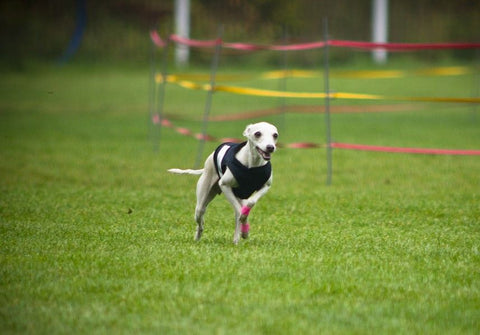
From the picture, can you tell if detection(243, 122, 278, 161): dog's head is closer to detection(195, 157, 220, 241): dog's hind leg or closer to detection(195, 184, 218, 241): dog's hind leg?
detection(195, 157, 220, 241): dog's hind leg

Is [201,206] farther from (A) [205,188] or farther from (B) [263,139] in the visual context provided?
(B) [263,139]

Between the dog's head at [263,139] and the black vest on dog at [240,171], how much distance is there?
20 centimetres

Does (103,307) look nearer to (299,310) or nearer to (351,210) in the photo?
(299,310)

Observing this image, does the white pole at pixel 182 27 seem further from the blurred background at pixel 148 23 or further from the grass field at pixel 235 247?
the grass field at pixel 235 247

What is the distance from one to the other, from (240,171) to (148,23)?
3428cm

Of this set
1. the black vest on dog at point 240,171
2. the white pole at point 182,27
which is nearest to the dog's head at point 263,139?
the black vest on dog at point 240,171

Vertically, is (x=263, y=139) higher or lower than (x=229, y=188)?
higher

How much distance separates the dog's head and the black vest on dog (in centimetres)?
20

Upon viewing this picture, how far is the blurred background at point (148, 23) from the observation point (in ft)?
124

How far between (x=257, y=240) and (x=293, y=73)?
426 inches

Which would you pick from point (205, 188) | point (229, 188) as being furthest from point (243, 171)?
point (205, 188)

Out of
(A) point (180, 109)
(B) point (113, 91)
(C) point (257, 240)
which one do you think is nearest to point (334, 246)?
(C) point (257, 240)

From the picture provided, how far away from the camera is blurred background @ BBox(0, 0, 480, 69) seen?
37938mm

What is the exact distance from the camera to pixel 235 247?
23.7ft
